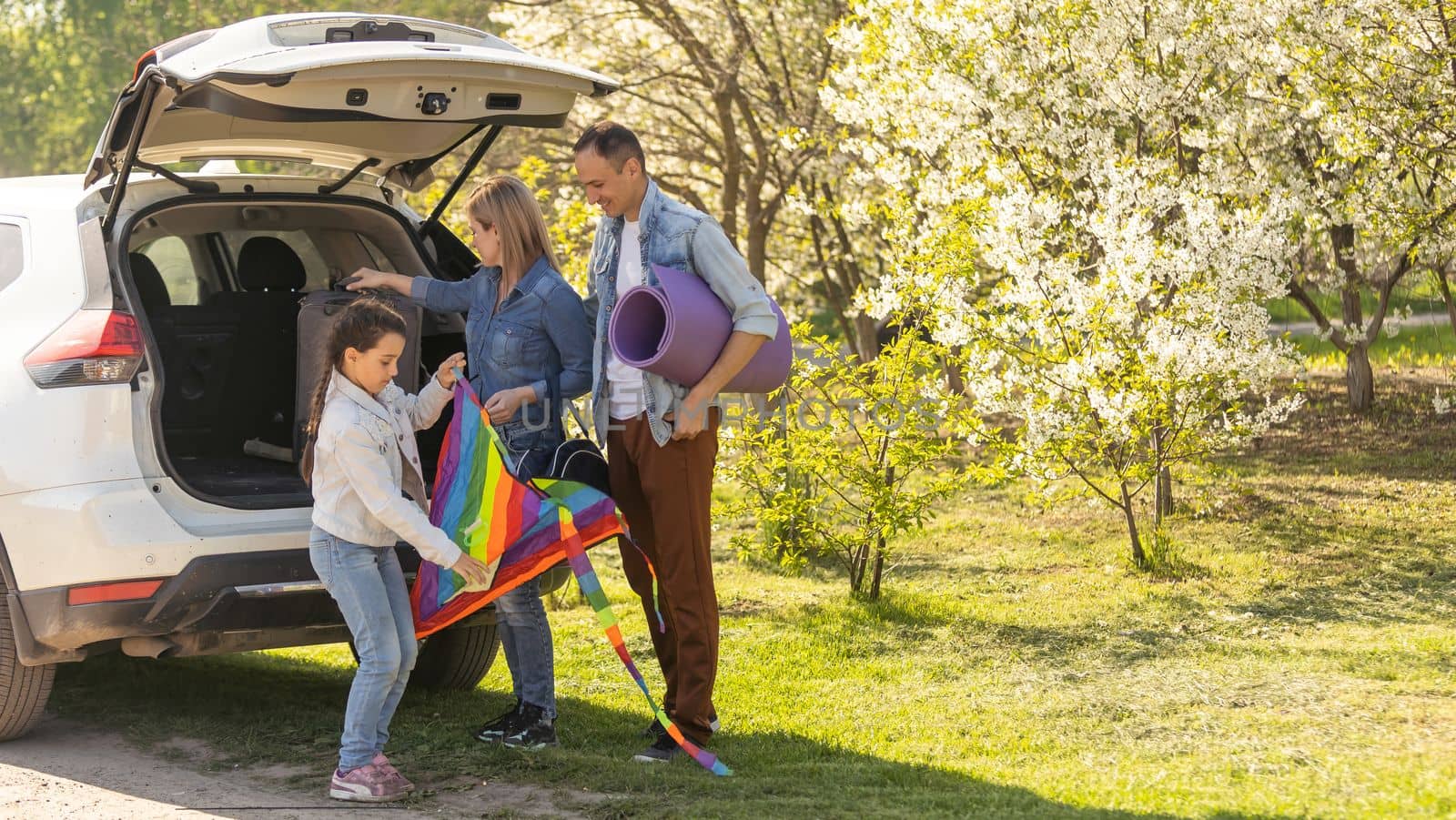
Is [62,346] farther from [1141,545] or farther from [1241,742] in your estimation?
[1141,545]

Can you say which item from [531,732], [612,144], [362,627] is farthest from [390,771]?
[612,144]

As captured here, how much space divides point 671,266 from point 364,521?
122cm

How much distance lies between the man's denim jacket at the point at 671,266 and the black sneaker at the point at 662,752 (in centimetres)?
101

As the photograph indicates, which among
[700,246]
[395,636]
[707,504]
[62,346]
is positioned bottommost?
[395,636]

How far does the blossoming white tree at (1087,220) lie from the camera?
7.65m

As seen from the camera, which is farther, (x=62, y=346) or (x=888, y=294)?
(x=888, y=294)

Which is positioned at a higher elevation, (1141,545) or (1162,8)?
(1162,8)

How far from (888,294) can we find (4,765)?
4.83m

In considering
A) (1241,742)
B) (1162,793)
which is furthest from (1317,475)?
(1162,793)

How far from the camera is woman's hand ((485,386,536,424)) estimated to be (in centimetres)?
485

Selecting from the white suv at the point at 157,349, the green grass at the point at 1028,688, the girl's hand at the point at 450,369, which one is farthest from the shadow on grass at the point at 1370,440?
the girl's hand at the point at 450,369

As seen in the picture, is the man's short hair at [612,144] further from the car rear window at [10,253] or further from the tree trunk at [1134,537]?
the tree trunk at [1134,537]

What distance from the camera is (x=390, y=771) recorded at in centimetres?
456

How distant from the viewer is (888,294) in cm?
804
